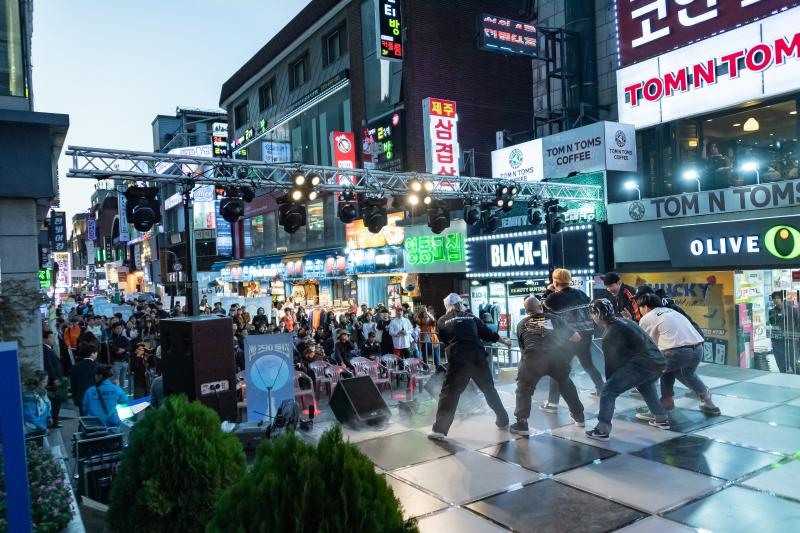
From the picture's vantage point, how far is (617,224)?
17109mm

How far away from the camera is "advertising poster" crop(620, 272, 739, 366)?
46.7 ft

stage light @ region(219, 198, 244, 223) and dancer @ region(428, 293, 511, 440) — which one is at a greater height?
stage light @ region(219, 198, 244, 223)

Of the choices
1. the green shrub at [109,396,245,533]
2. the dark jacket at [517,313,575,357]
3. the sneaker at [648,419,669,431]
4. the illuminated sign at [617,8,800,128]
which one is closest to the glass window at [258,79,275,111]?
the illuminated sign at [617,8,800,128]

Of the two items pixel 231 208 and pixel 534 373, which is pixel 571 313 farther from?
pixel 231 208

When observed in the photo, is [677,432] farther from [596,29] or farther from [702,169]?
[596,29]

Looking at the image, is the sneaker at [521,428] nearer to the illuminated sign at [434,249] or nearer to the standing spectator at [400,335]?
the standing spectator at [400,335]

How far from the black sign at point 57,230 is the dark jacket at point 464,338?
3078 cm

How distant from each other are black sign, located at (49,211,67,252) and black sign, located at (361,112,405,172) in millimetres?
18203

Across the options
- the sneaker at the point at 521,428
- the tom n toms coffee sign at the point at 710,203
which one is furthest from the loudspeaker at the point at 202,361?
the tom n toms coffee sign at the point at 710,203

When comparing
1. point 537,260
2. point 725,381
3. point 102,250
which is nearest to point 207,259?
point 537,260

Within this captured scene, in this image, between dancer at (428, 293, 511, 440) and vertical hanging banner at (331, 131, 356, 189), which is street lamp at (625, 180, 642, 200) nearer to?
dancer at (428, 293, 511, 440)

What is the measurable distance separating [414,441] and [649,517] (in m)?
3.38

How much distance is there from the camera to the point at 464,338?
7723 millimetres

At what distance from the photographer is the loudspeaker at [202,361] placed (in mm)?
7281
